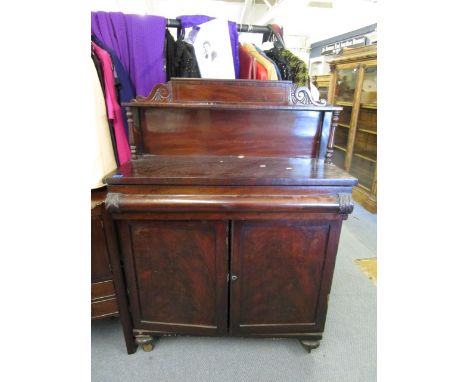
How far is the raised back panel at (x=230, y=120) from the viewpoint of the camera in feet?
3.65

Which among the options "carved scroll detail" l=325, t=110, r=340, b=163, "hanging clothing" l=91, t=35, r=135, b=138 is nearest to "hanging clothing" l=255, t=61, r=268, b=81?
"carved scroll detail" l=325, t=110, r=340, b=163

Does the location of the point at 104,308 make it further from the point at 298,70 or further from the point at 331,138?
the point at 298,70

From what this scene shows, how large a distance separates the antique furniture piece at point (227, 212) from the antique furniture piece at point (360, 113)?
202cm

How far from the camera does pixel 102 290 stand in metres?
1.23

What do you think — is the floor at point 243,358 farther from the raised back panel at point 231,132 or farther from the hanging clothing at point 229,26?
the hanging clothing at point 229,26

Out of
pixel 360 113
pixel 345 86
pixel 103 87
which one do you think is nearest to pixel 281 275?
pixel 103 87

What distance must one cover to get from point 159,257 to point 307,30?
6061 millimetres

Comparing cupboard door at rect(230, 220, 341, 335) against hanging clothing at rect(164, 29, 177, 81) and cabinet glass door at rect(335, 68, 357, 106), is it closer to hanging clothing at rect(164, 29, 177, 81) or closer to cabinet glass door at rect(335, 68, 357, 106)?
hanging clothing at rect(164, 29, 177, 81)

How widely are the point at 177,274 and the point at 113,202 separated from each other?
0.43 m
